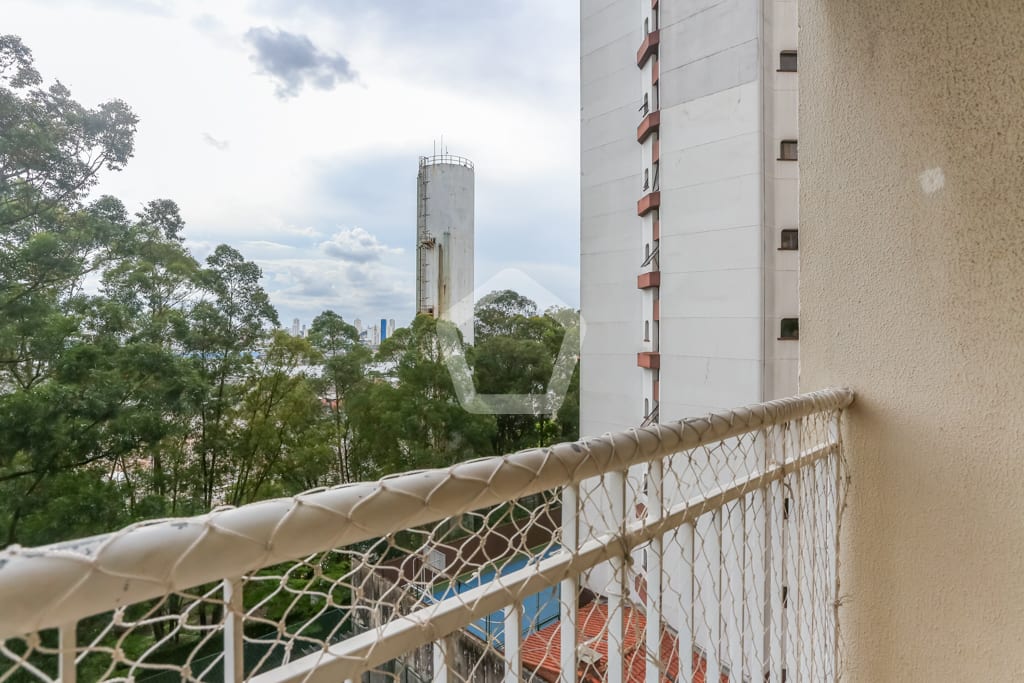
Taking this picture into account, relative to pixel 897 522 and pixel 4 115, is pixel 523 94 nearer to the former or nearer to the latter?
pixel 4 115

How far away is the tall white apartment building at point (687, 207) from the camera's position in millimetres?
2146

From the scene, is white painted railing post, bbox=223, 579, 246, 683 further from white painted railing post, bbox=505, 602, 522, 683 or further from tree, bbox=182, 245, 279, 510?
tree, bbox=182, 245, 279, 510

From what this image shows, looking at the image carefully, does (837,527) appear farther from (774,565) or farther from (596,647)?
(596,647)

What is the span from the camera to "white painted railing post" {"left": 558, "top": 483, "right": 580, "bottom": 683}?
570 mm

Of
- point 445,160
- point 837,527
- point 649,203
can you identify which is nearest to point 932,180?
point 837,527

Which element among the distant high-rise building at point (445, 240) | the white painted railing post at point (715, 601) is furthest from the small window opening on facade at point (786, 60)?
the white painted railing post at point (715, 601)

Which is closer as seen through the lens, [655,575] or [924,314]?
[655,575]

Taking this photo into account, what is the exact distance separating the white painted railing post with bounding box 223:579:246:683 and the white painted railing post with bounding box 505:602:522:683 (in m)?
0.26

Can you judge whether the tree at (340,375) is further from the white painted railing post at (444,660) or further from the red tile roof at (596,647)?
the white painted railing post at (444,660)

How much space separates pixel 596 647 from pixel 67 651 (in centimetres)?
63

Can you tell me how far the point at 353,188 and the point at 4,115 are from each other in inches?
57.2

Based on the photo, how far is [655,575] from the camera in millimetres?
687

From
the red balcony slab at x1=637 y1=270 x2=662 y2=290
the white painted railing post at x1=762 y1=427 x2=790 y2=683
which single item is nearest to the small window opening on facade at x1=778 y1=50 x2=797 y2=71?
the red balcony slab at x1=637 y1=270 x2=662 y2=290

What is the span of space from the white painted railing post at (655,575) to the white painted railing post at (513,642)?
0.22m
